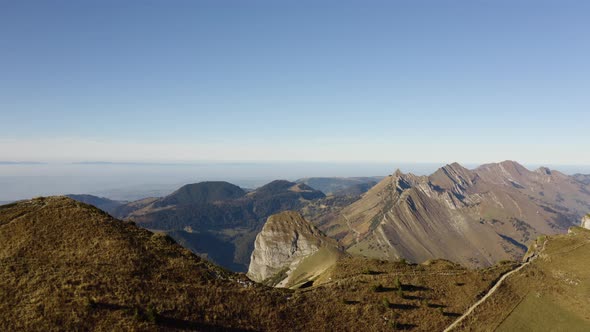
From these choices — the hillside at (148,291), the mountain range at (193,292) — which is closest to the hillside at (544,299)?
the mountain range at (193,292)

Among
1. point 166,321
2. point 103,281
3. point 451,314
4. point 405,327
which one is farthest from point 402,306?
point 103,281

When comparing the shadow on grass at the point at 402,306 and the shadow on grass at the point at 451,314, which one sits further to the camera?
the shadow on grass at the point at 451,314

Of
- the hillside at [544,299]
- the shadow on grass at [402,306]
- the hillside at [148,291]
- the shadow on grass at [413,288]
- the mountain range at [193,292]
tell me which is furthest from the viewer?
the shadow on grass at [413,288]

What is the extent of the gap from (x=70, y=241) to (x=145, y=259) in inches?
557

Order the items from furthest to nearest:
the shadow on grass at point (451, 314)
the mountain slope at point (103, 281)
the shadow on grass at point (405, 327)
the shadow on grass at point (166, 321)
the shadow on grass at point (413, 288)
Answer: the shadow on grass at point (413, 288) → the shadow on grass at point (451, 314) → the shadow on grass at point (405, 327) → the shadow on grass at point (166, 321) → the mountain slope at point (103, 281)

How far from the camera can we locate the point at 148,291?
1793 inches

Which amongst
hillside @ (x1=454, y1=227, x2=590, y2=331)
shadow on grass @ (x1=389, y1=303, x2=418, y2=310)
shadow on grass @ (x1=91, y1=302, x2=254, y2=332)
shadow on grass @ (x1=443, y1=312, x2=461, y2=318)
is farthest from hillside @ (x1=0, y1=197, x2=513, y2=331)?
hillside @ (x1=454, y1=227, x2=590, y2=331)

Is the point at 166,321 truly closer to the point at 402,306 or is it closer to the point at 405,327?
the point at 405,327

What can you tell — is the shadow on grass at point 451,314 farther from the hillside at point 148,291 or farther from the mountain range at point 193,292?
the hillside at point 148,291

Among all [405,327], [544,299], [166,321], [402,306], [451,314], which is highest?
[166,321]

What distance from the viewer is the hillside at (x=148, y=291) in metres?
39.4

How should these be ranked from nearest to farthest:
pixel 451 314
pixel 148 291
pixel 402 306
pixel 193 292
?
pixel 148 291
pixel 193 292
pixel 402 306
pixel 451 314

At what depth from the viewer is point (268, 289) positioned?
189ft

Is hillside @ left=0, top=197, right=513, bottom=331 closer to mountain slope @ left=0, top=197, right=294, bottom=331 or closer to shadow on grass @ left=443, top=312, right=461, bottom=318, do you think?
mountain slope @ left=0, top=197, right=294, bottom=331
